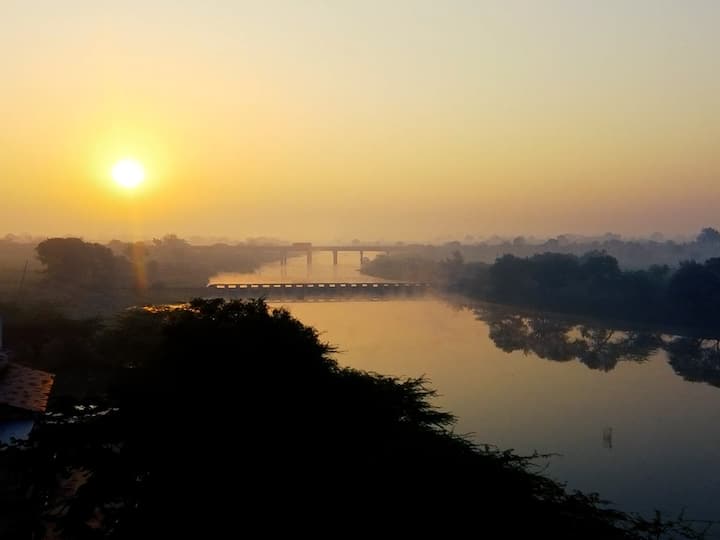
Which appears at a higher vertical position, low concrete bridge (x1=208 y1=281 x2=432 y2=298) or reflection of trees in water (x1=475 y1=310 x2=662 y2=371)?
low concrete bridge (x1=208 y1=281 x2=432 y2=298)

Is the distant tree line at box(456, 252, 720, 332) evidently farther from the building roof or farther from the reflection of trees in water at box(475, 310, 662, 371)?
the building roof

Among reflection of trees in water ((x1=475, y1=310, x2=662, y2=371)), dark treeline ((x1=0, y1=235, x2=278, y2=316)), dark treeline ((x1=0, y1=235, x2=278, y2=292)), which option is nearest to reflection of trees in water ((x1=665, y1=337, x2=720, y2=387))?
reflection of trees in water ((x1=475, y1=310, x2=662, y2=371))

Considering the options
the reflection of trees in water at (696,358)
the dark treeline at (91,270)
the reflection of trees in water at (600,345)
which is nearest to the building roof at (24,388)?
the reflection of trees in water at (600,345)

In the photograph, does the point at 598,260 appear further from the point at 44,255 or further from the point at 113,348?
the point at 44,255

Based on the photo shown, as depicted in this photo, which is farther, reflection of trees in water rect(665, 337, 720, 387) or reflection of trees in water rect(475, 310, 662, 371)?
reflection of trees in water rect(475, 310, 662, 371)

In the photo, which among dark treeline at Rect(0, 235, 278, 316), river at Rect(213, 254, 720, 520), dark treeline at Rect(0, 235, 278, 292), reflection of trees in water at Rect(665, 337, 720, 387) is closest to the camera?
river at Rect(213, 254, 720, 520)

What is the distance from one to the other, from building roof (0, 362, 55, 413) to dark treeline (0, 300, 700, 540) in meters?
2.27

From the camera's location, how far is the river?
18516mm

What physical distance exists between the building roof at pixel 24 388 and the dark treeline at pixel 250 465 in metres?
2.27

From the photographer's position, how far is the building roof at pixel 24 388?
15672 mm

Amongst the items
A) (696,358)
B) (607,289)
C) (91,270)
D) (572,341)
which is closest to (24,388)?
(696,358)

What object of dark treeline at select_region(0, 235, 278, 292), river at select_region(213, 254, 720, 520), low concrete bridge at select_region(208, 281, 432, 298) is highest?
dark treeline at select_region(0, 235, 278, 292)

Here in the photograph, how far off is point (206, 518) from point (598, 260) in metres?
60.2

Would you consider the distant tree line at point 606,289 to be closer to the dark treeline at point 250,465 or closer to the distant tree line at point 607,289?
the distant tree line at point 607,289
